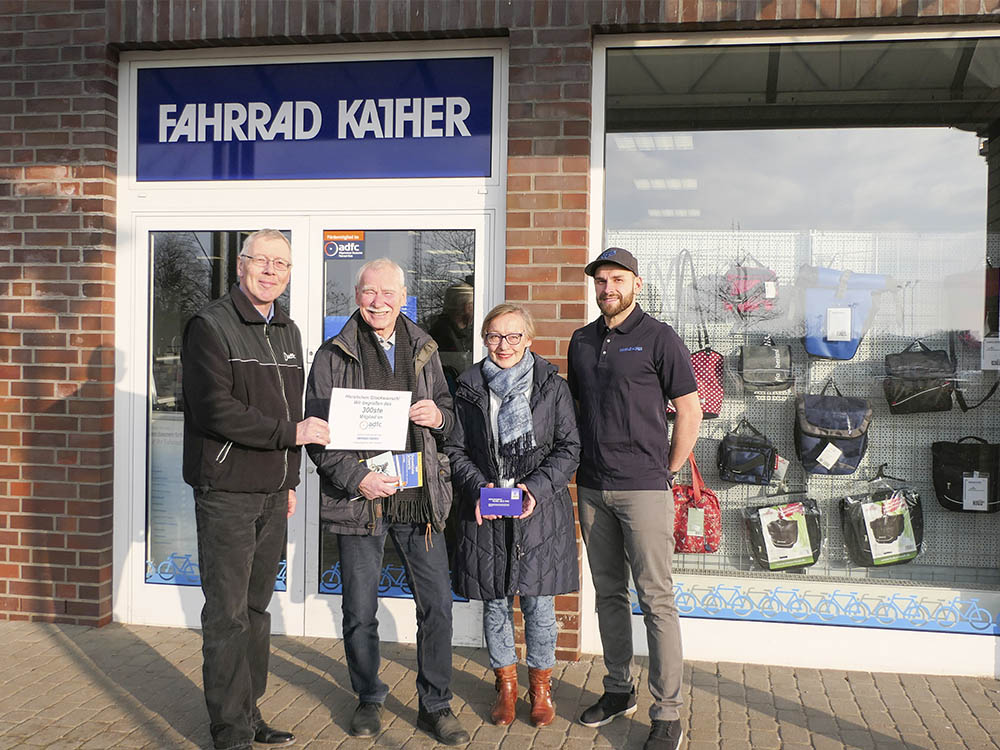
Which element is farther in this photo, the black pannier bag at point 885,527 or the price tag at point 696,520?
the price tag at point 696,520

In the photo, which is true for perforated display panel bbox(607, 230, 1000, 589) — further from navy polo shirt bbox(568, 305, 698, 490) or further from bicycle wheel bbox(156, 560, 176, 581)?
bicycle wheel bbox(156, 560, 176, 581)

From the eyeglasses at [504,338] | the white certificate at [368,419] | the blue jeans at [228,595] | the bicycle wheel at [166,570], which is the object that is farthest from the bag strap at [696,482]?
the bicycle wheel at [166,570]

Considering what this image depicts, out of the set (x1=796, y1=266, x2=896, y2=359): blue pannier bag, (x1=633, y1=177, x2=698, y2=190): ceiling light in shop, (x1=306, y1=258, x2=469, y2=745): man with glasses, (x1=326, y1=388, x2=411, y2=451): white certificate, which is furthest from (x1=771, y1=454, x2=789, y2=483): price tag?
(x1=326, y1=388, x2=411, y2=451): white certificate

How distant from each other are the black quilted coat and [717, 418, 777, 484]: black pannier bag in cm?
148

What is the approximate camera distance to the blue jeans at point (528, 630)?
3820mm

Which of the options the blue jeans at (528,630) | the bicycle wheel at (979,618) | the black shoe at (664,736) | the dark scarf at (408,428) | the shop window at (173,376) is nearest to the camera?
→ the black shoe at (664,736)

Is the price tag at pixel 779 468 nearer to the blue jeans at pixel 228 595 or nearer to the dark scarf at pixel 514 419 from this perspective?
the dark scarf at pixel 514 419

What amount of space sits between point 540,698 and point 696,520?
1501 millimetres

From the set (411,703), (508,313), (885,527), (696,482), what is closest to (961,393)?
(885,527)

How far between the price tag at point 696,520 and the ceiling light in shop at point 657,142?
76.4 inches

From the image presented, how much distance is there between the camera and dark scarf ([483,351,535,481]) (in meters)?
3.70

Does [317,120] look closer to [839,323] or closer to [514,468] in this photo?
[514,468]

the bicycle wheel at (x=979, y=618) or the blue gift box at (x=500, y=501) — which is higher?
the blue gift box at (x=500, y=501)

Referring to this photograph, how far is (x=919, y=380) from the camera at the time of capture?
186 inches
